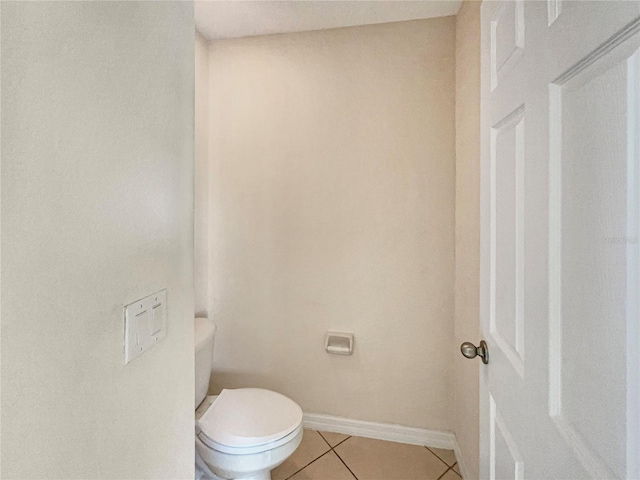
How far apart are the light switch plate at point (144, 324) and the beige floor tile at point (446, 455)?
1.72 m

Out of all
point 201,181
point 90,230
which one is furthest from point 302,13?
point 90,230

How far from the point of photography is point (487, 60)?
94 centimetres

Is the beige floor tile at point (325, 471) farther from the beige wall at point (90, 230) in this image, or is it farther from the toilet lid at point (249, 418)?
the beige wall at point (90, 230)

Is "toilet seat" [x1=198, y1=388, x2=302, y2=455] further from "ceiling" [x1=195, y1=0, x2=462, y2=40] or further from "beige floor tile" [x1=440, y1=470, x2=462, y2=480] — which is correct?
"ceiling" [x1=195, y1=0, x2=462, y2=40]

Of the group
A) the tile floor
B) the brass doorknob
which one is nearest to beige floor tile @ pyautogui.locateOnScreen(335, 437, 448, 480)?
the tile floor

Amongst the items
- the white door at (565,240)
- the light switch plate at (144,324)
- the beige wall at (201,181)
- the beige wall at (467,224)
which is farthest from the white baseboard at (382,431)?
the light switch plate at (144,324)

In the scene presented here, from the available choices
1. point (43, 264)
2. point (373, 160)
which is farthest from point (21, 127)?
point (373, 160)

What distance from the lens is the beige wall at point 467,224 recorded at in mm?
1445

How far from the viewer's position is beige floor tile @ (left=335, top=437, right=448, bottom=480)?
1672mm

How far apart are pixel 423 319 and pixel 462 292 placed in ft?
0.99

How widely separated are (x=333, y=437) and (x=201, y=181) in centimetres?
169

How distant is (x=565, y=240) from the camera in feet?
1.86

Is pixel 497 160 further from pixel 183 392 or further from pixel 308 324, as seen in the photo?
pixel 308 324

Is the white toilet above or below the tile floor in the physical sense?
above
